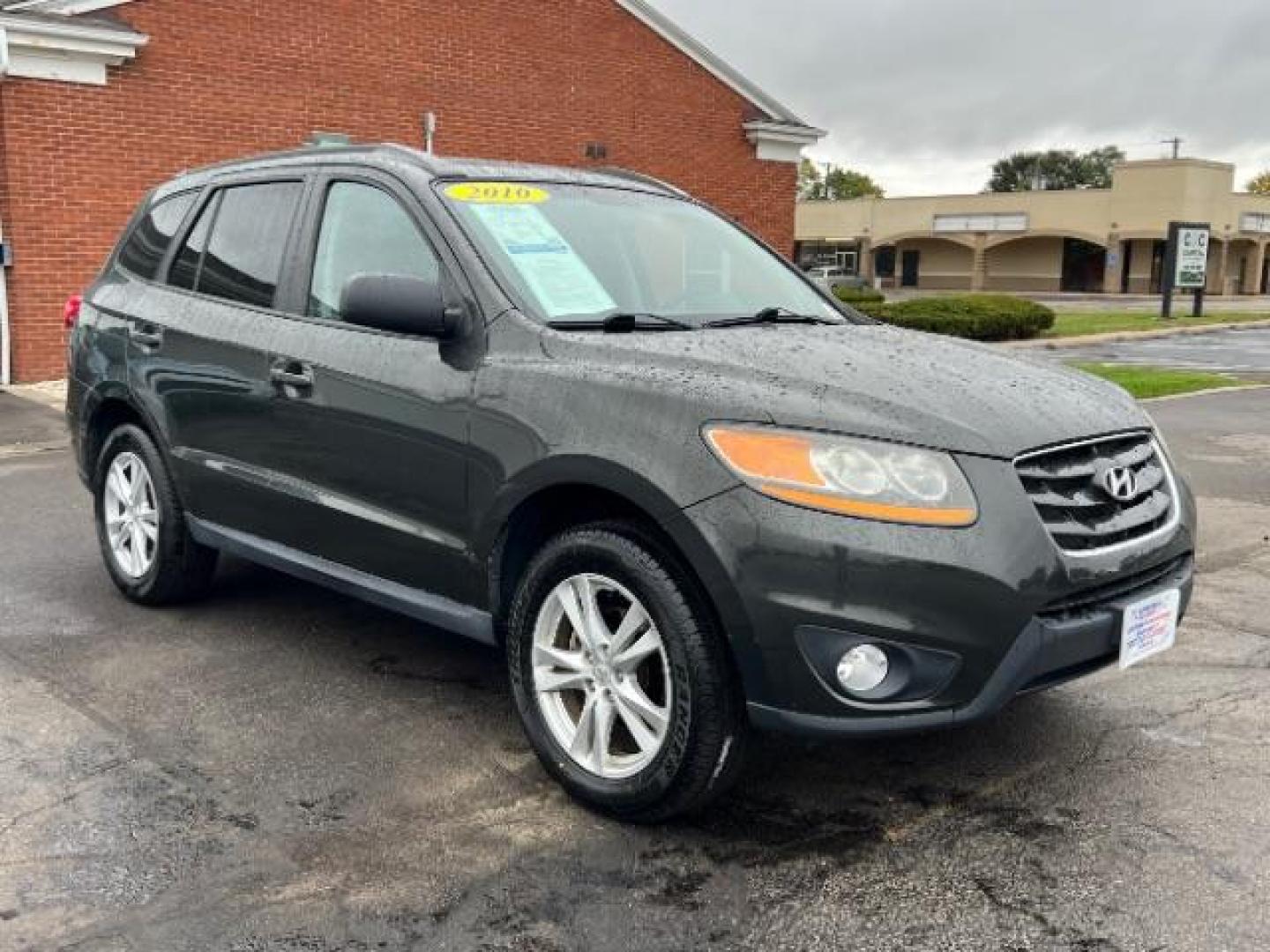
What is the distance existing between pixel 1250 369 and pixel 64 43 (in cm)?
1558

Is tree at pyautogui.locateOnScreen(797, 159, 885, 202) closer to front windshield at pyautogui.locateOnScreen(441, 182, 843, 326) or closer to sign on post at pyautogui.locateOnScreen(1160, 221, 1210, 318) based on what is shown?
sign on post at pyautogui.locateOnScreen(1160, 221, 1210, 318)

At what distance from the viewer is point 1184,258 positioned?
32312 millimetres

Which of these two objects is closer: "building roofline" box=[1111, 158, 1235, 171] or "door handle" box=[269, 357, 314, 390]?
"door handle" box=[269, 357, 314, 390]

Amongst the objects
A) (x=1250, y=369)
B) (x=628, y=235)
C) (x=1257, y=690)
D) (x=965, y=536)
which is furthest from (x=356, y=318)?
(x=1250, y=369)

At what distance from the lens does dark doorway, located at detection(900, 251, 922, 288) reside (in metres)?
66.3

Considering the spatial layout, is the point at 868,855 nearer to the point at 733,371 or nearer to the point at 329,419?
the point at 733,371

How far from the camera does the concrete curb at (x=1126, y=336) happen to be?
22.8 meters

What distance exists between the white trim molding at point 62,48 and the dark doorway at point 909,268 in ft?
188

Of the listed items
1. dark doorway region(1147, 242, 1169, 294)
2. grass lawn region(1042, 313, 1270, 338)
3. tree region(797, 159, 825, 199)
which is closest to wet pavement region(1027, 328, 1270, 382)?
grass lawn region(1042, 313, 1270, 338)

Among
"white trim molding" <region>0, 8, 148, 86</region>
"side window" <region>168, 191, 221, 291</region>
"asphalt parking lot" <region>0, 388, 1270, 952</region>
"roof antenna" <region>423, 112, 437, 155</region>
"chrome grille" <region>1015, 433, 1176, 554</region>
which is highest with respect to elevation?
"white trim molding" <region>0, 8, 148, 86</region>

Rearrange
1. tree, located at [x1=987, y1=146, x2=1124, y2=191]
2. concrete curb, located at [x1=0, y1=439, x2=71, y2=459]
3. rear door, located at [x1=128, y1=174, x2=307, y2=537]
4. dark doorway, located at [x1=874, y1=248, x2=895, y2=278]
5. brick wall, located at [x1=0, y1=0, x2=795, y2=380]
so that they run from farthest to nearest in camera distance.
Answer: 1. tree, located at [x1=987, y1=146, x2=1124, y2=191]
2. dark doorway, located at [x1=874, y1=248, x2=895, y2=278]
3. brick wall, located at [x1=0, y1=0, x2=795, y2=380]
4. concrete curb, located at [x1=0, y1=439, x2=71, y2=459]
5. rear door, located at [x1=128, y1=174, x2=307, y2=537]

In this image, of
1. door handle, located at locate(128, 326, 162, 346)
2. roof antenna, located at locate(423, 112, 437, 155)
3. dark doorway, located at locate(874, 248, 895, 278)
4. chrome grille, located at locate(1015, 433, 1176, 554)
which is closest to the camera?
chrome grille, located at locate(1015, 433, 1176, 554)

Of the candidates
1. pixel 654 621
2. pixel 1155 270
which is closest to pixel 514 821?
pixel 654 621

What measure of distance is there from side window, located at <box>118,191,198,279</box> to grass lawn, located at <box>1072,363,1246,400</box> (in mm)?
9276
